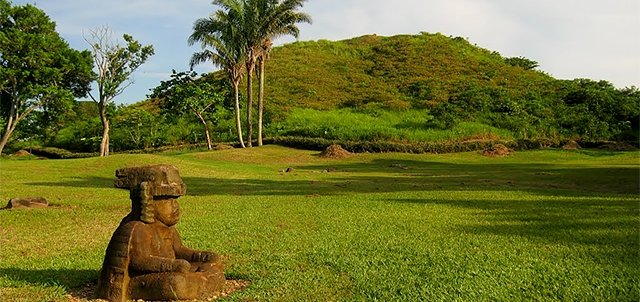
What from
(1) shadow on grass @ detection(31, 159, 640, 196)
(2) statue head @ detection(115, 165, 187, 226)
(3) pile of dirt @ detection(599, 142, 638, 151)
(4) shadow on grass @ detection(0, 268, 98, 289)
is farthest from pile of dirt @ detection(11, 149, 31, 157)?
(3) pile of dirt @ detection(599, 142, 638, 151)

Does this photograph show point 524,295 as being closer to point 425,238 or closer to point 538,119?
point 425,238

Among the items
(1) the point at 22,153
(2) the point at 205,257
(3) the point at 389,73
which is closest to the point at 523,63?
(3) the point at 389,73

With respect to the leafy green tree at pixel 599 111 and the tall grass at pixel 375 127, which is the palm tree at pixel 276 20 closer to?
the tall grass at pixel 375 127

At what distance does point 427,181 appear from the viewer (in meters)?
23.5

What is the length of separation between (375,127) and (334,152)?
9872 mm

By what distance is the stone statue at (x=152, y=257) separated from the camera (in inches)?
267

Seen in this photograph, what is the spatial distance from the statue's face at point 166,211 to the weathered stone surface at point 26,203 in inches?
371

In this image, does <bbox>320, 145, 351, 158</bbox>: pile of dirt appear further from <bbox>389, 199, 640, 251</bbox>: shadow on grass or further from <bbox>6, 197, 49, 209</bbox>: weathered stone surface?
<bbox>6, 197, 49, 209</bbox>: weathered stone surface

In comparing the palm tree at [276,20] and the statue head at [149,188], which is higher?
the palm tree at [276,20]

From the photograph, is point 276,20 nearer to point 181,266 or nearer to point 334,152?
point 334,152

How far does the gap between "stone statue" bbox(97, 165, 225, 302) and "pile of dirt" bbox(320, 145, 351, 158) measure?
29.2m

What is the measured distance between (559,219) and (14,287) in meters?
11.4

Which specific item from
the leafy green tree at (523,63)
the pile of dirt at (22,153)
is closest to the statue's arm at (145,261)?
the pile of dirt at (22,153)

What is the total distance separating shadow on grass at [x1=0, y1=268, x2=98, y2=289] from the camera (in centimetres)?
769
